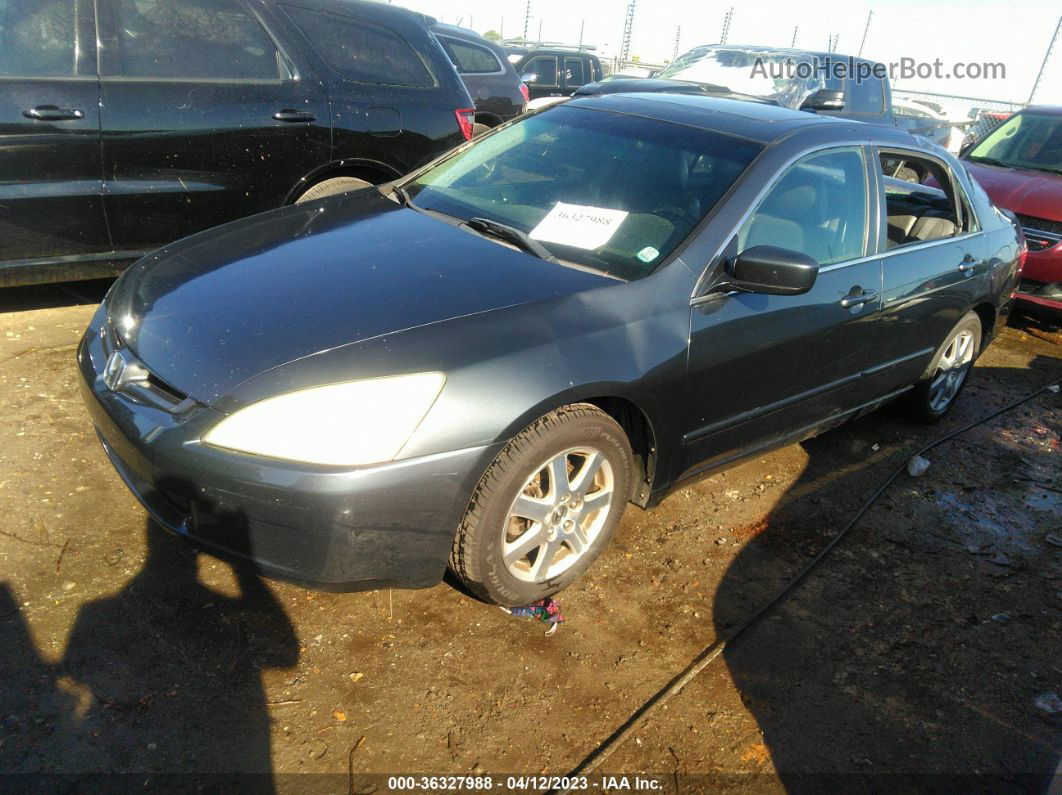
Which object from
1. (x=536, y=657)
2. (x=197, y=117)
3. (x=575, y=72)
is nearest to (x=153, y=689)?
(x=536, y=657)

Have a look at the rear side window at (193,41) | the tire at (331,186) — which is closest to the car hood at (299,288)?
the tire at (331,186)

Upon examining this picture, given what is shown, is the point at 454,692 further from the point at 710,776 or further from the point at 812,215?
the point at 812,215

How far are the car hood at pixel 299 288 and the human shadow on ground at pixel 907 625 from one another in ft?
4.67

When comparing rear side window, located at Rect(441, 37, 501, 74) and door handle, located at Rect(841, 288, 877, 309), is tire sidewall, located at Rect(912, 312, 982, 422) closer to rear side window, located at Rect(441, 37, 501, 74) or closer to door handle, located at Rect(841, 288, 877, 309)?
door handle, located at Rect(841, 288, 877, 309)

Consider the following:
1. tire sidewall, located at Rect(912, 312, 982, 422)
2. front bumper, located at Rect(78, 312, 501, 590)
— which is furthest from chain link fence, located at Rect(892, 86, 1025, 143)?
front bumper, located at Rect(78, 312, 501, 590)

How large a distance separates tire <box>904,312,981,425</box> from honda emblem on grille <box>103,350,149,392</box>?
12.3 ft

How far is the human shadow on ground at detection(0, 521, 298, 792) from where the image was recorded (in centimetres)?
210

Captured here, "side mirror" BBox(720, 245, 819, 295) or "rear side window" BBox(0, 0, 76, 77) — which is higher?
"rear side window" BBox(0, 0, 76, 77)

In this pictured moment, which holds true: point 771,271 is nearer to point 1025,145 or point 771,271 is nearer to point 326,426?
point 326,426

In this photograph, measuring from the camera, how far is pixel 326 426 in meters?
2.23

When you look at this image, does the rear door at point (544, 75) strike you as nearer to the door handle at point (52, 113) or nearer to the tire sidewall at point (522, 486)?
the door handle at point (52, 113)

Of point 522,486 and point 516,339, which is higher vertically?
point 516,339

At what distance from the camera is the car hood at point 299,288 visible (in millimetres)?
2420

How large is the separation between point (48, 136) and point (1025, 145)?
7.94 m
